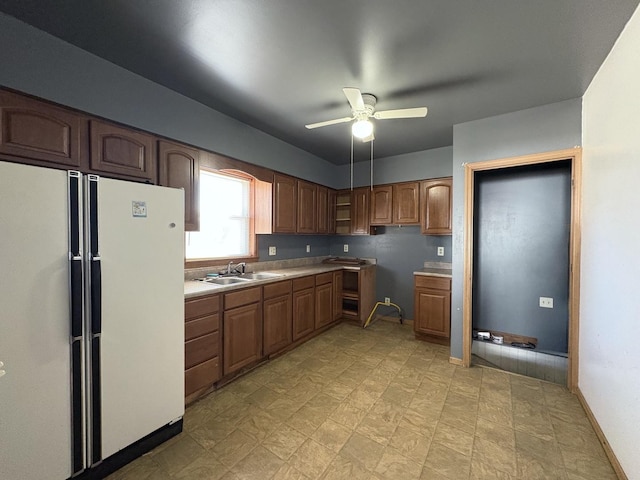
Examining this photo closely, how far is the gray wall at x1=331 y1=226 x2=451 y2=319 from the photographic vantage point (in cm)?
400

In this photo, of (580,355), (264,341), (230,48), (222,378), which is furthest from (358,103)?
(580,355)

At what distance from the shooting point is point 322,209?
4.28 metres

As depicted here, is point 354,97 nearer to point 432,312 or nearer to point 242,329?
point 242,329

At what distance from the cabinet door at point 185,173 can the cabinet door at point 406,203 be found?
9.09 feet

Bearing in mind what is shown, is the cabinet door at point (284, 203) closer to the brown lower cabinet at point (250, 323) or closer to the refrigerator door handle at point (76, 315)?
the brown lower cabinet at point (250, 323)

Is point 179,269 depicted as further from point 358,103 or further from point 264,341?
point 358,103

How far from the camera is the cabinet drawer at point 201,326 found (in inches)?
80.4

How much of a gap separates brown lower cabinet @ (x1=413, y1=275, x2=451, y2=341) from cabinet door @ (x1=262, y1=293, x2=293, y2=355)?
166cm

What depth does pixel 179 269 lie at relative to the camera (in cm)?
180

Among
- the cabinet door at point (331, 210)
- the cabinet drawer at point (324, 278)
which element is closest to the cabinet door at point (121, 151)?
the cabinet drawer at point (324, 278)

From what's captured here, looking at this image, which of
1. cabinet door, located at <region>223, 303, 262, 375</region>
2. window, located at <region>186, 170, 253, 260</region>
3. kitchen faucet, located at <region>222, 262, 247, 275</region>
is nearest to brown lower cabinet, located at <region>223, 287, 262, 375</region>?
cabinet door, located at <region>223, 303, 262, 375</region>

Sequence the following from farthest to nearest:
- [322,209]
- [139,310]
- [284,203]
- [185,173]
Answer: [322,209] → [284,203] → [185,173] → [139,310]

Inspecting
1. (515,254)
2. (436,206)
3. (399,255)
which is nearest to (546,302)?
(515,254)

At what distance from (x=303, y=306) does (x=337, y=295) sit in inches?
31.7
